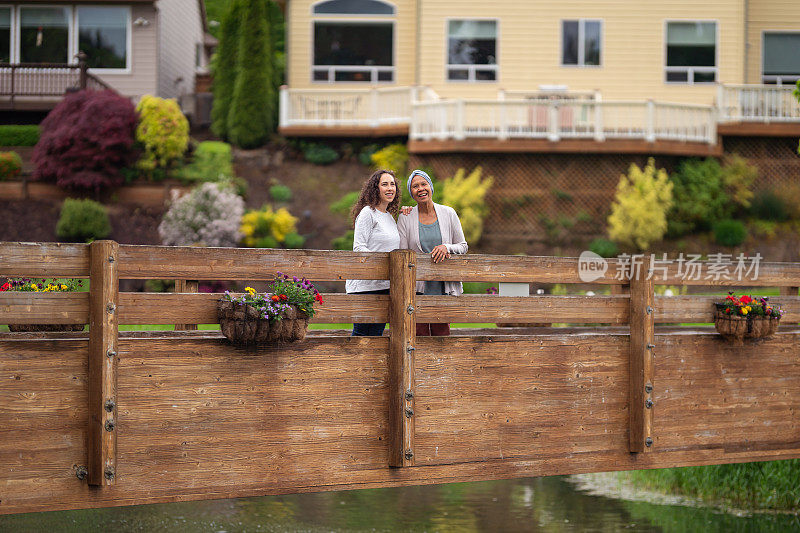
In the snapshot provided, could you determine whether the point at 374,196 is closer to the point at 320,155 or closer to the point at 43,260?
the point at 43,260

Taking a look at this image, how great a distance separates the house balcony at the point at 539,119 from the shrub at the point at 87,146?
3994 millimetres

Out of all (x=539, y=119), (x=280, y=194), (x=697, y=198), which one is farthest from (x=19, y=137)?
(x=697, y=198)

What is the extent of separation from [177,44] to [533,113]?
1262 cm

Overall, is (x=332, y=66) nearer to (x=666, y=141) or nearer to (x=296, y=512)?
(x=666, y=141)

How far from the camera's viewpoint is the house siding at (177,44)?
27.4m

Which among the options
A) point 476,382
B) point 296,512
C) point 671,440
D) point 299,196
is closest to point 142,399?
point 476,382

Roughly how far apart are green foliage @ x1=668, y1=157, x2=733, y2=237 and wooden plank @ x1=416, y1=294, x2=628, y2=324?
14417mm

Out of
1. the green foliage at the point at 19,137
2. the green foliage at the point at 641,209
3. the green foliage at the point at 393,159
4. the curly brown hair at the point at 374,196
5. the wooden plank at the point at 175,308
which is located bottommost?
the wooden plank at the point at 175,308

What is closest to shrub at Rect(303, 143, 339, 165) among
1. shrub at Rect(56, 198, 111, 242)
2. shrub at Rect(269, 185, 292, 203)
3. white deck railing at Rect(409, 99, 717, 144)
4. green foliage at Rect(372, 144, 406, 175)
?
green foliage at Rect(372, 144, 406, 175)

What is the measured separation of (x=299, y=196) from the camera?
22734mm

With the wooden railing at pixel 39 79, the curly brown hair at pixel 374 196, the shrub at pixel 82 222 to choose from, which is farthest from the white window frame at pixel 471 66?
the curly brown hair at pixel 374 196

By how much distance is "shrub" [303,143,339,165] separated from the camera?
23.6 meters

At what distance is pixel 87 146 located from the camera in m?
22.0

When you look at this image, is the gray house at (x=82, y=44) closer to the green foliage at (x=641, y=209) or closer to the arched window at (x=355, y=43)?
the arched window at (x=355, y=43)
